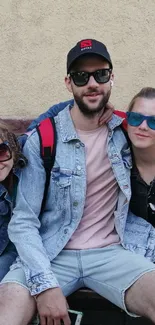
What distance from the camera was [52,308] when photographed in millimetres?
2576

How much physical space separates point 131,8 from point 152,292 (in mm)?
2492

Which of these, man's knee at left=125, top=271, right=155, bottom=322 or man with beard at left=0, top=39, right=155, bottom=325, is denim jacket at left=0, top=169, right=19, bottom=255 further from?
man's knee at left=125, top=271, right=155, bottom=322

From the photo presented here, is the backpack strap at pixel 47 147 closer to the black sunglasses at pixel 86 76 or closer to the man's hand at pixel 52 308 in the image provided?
the black sunglasses at pixel 86 76

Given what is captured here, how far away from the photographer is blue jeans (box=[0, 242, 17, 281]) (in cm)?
300

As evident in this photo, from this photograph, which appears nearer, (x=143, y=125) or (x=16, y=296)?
(x=16, y=296)

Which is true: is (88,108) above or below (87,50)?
below

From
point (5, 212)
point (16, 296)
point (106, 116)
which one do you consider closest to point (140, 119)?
point (106, 116)

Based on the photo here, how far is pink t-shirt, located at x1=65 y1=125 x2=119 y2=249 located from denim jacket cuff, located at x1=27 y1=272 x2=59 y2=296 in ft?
0.94

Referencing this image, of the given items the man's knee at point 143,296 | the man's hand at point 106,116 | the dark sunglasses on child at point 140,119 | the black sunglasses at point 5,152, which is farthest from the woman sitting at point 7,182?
the man's knee at point 143,296

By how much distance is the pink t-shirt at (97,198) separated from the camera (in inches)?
116

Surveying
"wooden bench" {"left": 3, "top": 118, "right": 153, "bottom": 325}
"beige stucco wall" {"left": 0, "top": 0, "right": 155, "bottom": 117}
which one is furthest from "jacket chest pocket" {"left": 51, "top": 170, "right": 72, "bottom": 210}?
"beige stucco wall" {"left": 0, "top": 0, "right": 155, "bottom": 117}

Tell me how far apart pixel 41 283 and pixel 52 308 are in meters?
0.13

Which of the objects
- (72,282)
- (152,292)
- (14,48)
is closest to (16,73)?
(14,48)

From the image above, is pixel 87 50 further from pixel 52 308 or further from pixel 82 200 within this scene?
pixel 52 308
